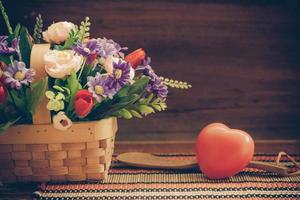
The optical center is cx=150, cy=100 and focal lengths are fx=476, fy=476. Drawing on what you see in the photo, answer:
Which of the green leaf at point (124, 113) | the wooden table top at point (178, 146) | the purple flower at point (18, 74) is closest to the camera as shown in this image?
the purple flower at point (18, 74)

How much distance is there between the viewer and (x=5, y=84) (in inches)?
37.1

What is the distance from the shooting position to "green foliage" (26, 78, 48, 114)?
0.94 meters

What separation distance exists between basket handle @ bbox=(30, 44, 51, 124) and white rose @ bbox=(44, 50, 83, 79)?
0.10ft

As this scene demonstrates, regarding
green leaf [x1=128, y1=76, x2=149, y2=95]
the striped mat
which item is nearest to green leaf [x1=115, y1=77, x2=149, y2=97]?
green leaf [x1=128, y1=76, x2=149, y2=95]

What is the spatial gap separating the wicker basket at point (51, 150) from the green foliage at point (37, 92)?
23 mm

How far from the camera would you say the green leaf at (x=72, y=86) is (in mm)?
952

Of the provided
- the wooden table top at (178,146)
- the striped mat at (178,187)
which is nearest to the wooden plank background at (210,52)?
the wooden table top at (178,146)

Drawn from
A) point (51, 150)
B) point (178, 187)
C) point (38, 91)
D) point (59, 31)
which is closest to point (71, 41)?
point (59, 31)

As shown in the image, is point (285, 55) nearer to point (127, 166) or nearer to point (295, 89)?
point (295, 89)

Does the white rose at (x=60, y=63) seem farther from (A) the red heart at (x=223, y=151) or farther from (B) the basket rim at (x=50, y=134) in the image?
(A) the red heart at (x=223, y=151)

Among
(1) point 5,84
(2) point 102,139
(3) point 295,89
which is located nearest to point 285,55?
(3) point 295,89

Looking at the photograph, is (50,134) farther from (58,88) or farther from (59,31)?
(59,31)

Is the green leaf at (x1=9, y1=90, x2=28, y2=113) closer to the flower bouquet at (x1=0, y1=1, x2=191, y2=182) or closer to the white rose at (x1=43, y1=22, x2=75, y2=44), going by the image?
the flower bouquet at (x1=0, y1=1, x2=191, y2=182)

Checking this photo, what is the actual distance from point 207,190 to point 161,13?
1.88ft
